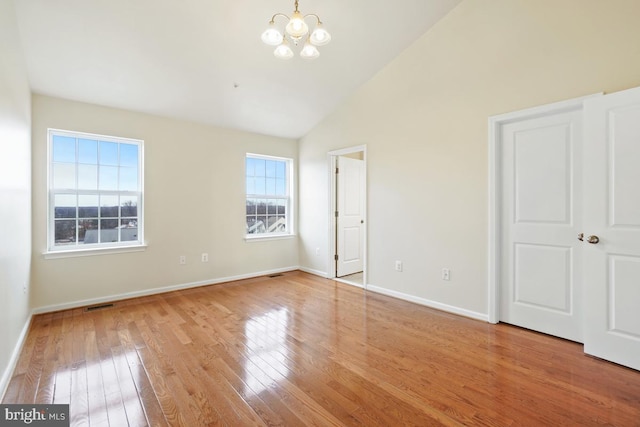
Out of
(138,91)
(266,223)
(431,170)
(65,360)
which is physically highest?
(138,91)

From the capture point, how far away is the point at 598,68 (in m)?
2.35

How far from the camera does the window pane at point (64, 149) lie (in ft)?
11.2

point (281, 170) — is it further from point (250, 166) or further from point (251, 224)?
point (251, 224)

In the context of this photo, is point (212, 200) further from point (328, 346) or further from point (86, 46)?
point (328, 346)

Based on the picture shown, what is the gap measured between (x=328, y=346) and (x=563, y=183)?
2.50m

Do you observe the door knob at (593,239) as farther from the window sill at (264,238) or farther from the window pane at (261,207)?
the window pane at (261,207)

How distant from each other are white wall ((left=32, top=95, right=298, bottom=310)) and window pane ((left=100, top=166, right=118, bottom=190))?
35 centimetres

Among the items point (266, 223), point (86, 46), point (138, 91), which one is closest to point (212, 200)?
point (266, 223)

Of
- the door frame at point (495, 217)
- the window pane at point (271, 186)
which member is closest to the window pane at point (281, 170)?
the window pane at point (271, 186)

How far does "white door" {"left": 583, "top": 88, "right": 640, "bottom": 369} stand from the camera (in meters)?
2.12

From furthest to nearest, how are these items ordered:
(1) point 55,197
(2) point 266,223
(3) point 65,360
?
(2) point 266,223
(1) point 55,197
(3) point 65,360

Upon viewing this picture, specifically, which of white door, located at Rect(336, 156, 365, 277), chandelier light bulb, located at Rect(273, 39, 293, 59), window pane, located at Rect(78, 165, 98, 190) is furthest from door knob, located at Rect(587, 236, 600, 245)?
window pane, located at Rect(78, 165, 98, 190)

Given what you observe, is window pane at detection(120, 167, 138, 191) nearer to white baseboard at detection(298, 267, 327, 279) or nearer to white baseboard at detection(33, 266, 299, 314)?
white baseboard at detection(33, 266, 299, 314)

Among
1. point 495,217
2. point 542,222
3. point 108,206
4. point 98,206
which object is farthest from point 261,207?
point 542,222
